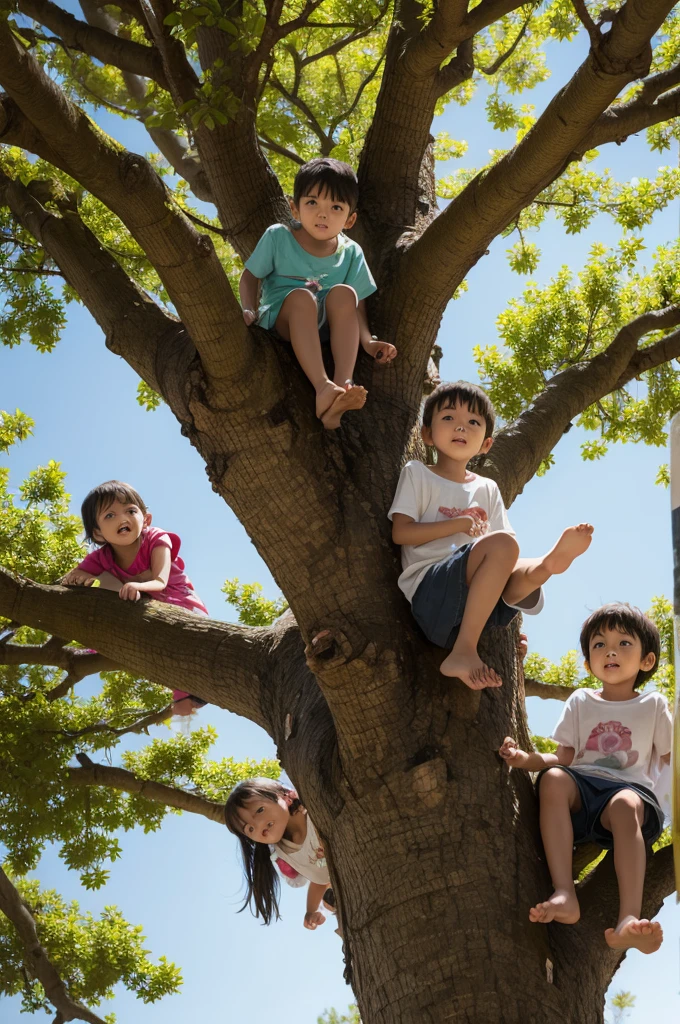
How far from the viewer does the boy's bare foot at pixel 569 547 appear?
272 cm

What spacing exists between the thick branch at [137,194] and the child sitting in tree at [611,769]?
1.48m

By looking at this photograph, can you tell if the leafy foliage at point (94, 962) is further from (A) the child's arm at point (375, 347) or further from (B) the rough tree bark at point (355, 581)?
(A) the child's arm at point (375, 347)

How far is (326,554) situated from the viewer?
2.93 meters

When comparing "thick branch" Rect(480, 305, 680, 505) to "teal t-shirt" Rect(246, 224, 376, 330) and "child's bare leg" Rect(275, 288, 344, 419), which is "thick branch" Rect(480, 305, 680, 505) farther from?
"child's bare leg" Rect(275, 288, 344, 419)

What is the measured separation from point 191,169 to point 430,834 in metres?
4.73

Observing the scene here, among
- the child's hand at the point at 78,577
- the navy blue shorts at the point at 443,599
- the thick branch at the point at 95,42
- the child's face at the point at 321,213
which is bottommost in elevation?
the navy blue shorts at the point at 443,599

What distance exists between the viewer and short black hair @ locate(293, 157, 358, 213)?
11.5 ft

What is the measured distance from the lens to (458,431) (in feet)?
10.7

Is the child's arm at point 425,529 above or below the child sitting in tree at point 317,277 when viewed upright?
below

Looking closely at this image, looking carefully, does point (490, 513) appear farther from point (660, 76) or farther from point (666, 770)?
point (660, 76)

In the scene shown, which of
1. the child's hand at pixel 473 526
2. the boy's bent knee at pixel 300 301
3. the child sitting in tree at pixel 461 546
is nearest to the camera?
the child sitting in tree at pixel 461 546

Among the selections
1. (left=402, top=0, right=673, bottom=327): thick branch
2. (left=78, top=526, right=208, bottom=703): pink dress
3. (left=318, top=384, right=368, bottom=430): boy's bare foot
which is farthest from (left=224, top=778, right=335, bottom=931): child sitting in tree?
(left=402, top=0, right=673, bottom=327): thick branch

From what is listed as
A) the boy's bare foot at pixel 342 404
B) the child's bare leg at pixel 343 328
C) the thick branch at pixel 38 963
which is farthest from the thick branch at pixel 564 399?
the thick branch at pixel 38 963

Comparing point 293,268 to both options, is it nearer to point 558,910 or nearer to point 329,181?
point 329,181
